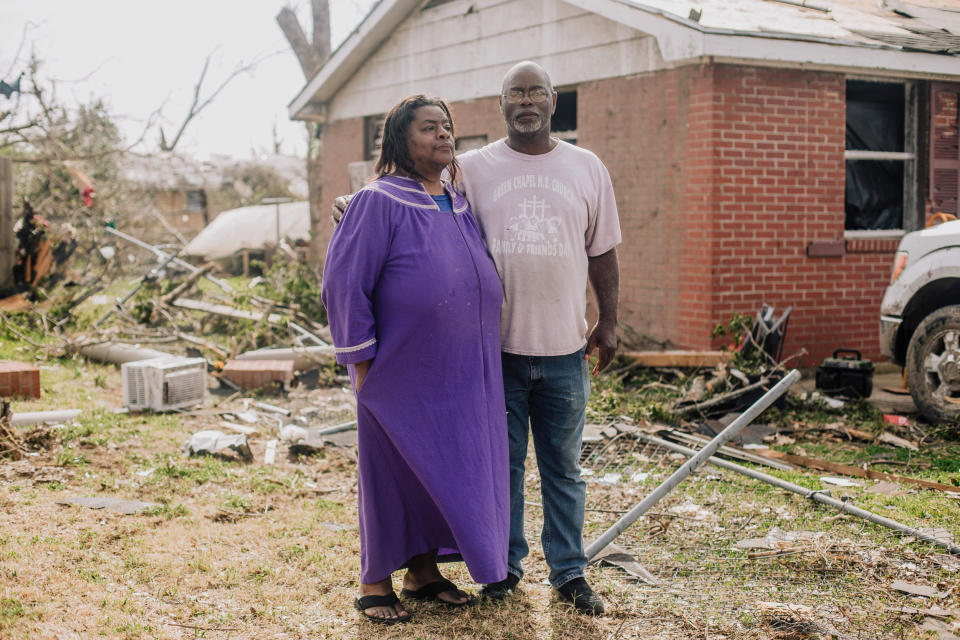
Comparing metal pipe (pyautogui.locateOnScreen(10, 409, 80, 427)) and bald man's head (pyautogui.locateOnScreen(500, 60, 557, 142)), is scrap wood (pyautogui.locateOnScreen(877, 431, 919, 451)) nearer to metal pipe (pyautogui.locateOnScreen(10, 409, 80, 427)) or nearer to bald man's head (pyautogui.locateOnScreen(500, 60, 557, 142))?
bald man's head (pyautogui.locateOnScreen(500, 60, 557, 142))

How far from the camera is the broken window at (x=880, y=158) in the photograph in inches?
380

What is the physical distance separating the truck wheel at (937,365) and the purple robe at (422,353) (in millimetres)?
4553

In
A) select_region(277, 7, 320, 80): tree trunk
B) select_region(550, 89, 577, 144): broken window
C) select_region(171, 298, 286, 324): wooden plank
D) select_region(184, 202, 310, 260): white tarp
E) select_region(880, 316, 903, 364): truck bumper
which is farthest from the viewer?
select_region(184, 202, 310, 260): white tarp

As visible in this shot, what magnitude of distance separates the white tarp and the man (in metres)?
18.8

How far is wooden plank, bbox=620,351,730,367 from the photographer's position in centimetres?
798

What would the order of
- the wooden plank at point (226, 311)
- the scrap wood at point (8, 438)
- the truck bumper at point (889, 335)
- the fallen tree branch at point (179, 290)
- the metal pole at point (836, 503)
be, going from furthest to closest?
the fallen tree branch at point (179, 290) → the wooden plank at point (226, 311) → the truck bumper at point (889, 335) → the scrap wood at point (8, 438) → the metal pole at point (836, 503)

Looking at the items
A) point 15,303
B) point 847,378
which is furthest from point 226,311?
point 847,378

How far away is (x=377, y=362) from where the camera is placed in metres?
3.31

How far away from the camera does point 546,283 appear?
11.6 feet

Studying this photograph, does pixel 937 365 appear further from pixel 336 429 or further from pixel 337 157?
pixel 337 157

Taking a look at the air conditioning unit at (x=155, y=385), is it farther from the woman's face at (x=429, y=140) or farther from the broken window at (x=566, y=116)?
the broken window at (x=566, y=116)

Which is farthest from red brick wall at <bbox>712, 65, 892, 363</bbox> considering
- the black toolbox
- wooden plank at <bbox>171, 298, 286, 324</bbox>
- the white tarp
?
the white tarp

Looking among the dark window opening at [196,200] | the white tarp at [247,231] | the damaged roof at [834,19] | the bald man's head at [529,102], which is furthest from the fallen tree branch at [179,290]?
the dark window opening at [196,200]

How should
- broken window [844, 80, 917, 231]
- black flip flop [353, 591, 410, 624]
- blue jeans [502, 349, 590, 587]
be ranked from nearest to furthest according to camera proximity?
black flip flop [353, 591, 410, 624], blue jeans [502, 349, 590, 587], broken window [844, 80, 917, 231]
